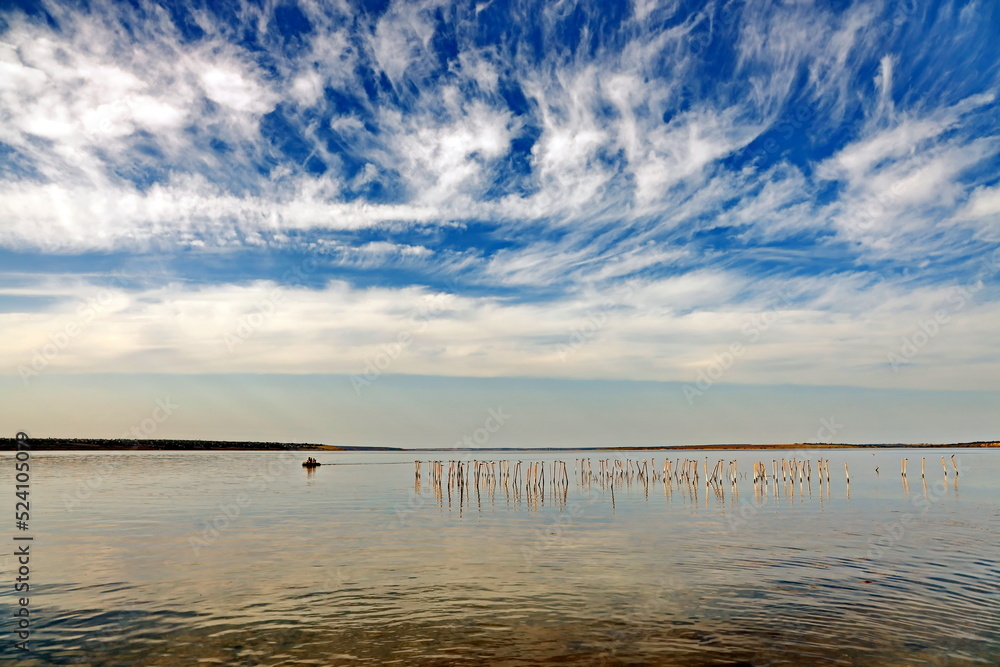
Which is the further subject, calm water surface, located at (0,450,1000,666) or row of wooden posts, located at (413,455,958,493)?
row of wooden posts, located at (413,455,958,493)

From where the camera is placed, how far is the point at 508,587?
2055 centimetres

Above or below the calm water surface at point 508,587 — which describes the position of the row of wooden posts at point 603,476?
below

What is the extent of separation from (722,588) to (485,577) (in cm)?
774

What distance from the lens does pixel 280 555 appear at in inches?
1031

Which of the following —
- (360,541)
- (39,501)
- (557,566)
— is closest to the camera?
(557,566)

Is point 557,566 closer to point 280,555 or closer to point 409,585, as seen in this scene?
point 409,585

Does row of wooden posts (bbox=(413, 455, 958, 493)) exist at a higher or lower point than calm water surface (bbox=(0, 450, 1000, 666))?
lower

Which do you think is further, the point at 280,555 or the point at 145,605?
the point at 280,555

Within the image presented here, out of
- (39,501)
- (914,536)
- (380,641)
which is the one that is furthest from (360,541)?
(39,501)

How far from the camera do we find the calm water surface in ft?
48.1

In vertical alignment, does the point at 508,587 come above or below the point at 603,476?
above

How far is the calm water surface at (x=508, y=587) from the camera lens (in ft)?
48.1

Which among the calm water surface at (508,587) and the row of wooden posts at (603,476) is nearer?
the calm water surface at (508,587)

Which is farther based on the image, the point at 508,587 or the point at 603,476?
the point at 603,476
